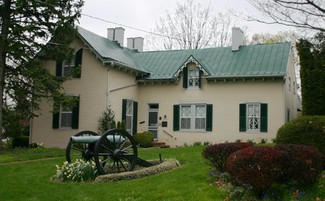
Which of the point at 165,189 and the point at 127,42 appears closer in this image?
the point at 165,189

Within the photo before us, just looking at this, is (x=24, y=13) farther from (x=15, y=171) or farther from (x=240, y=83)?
(x=240, y=83)

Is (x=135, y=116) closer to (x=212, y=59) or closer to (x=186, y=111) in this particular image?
(x=186, y=111)


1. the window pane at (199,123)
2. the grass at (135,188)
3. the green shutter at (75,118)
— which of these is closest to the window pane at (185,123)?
the window pane at (199,123)

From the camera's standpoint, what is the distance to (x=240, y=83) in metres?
22.5

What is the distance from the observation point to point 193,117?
77.0ft

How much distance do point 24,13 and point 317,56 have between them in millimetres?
13327

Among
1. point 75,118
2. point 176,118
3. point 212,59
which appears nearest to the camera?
point 75,118

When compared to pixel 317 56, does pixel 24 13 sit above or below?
above

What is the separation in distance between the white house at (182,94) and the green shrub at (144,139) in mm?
1436

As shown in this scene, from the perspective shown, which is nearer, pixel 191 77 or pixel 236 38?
pixel 191 77

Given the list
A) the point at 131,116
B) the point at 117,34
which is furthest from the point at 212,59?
the point at 117,34

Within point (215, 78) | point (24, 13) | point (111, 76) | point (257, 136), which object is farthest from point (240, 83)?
point (24, 13)

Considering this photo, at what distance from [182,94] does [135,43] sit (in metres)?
7.57

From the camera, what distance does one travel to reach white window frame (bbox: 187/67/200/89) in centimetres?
2352
